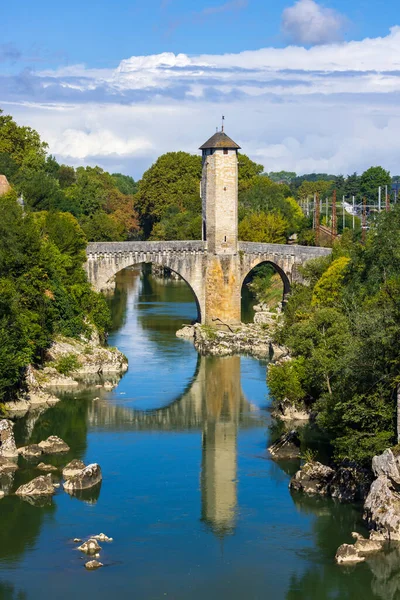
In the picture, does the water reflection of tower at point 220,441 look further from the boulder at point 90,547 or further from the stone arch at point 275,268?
the stone arch at point 275,268

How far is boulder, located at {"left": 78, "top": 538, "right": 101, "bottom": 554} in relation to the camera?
31.7m

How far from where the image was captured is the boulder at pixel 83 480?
3709 cm

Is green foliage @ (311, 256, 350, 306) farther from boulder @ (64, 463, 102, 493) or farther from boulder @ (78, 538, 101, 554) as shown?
boulder @ (78, 538, 101, 554)

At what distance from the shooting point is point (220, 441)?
43531mm

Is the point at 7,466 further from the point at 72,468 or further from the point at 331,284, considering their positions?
the point at 331,284

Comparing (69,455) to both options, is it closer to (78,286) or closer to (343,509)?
(343,509)

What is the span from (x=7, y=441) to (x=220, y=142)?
97.5 feet

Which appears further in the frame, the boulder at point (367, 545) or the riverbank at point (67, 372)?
the riverbank at point (67, 372)

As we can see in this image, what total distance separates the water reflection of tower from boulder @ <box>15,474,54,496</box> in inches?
186

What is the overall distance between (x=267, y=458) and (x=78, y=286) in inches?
834

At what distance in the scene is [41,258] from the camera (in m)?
52.8

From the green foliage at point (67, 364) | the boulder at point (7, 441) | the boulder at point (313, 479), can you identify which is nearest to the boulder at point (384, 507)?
the boulder at point (313, 479)

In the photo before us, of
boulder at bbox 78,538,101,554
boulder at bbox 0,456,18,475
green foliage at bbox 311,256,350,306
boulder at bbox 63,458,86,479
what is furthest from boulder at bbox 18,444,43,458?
green foliage at bbox 311,256,350,306

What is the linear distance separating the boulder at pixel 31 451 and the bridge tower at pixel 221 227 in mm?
28102
